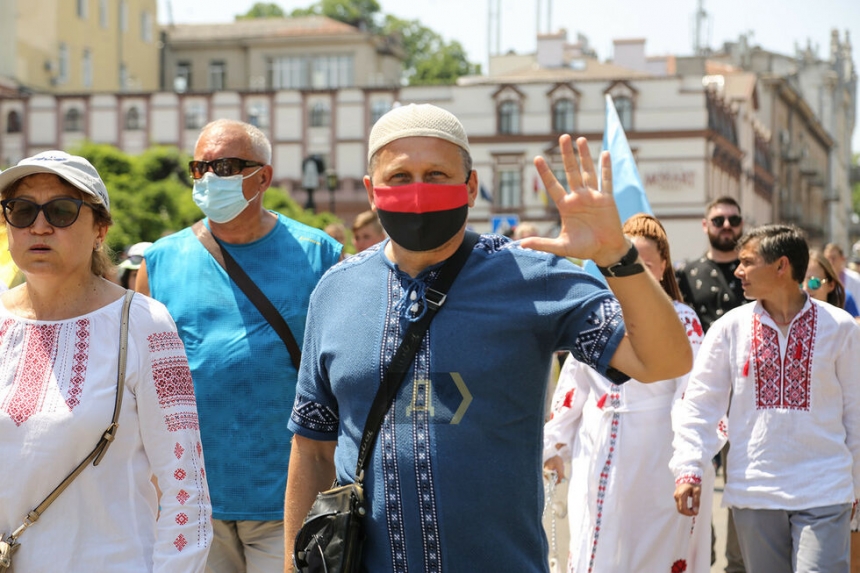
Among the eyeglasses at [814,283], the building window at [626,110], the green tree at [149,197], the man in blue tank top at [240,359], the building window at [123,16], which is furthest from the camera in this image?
the building window at [123,16]

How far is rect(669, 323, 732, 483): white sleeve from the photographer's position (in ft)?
19.7

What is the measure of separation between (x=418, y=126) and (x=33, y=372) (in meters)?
1.28

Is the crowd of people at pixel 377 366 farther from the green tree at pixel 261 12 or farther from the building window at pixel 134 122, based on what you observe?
the green tree at pixel 261 12

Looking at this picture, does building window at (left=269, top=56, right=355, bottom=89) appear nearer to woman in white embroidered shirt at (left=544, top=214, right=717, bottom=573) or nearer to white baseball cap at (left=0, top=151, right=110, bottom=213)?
woman in white embroidered shirt at (left=544, top=214, right=717, bottom=573)

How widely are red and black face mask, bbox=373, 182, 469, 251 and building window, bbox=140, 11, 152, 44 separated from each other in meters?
83.7

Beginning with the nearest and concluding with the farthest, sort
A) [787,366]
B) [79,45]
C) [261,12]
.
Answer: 1. [787,366]
2. [79,45]
3. [261,12]

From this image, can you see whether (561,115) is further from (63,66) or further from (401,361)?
(401,361)

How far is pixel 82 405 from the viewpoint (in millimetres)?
3666

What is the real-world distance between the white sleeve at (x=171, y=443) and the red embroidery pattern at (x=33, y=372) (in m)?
0.23

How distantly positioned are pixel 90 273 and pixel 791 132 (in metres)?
97.8

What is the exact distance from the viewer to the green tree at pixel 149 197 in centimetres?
4081

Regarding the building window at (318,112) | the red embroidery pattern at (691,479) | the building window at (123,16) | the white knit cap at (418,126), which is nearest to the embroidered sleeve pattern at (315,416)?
the white knit cap at (418,126)

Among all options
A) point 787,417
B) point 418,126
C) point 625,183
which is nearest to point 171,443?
point 418,126

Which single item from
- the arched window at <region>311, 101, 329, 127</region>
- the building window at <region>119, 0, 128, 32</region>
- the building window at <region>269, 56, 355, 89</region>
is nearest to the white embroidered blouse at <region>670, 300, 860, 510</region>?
the arched window at <region>311, 101, 329, 127</region>
